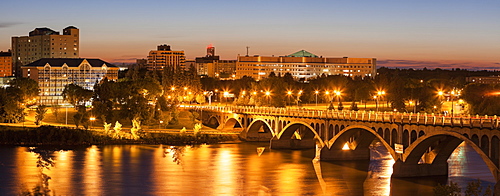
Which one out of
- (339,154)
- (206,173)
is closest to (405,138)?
(339,154)

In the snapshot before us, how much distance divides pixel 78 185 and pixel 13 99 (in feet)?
231

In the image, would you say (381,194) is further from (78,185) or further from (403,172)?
(78,185)

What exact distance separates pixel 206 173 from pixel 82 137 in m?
39.5

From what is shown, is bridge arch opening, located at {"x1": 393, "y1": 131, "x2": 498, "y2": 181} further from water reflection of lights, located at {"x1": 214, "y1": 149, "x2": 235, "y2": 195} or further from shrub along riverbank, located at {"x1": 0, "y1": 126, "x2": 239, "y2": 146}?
shrub along riverbank, located at {"x1": 0, "y1": 126, "x2": 239, "y2": 146}

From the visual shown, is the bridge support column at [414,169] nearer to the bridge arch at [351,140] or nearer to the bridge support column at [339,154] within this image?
the bridge arch at [351,140]

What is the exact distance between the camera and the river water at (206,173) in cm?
7356

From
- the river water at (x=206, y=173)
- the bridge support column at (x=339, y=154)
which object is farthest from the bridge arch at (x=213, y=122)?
the bridge support column at (x=339, y=154)

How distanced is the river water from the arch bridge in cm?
173

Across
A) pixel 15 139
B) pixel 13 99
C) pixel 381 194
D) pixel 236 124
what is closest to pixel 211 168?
pixel 381 194

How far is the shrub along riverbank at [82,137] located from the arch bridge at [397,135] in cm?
1385

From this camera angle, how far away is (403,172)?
77.7m

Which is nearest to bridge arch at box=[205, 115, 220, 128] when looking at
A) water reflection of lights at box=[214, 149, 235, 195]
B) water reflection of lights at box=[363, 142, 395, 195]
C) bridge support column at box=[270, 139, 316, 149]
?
bridge support column at box=[270, 139, 316, 149]

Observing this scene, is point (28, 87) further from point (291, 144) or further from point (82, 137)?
point (291, 144)

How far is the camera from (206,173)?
85.4 m
